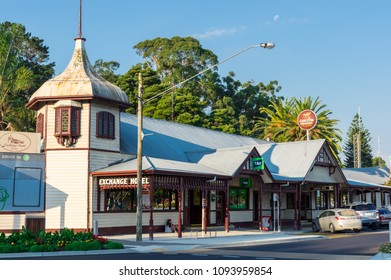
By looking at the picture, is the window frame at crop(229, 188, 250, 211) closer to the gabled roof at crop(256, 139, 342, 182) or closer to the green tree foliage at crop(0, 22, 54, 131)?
the gabled roof at crop(256, 139, 342, 182)

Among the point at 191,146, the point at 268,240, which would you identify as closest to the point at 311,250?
the point at 268,240

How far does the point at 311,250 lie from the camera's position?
2183cm

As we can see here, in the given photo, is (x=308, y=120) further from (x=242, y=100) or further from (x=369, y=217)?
(x=242, y=100)

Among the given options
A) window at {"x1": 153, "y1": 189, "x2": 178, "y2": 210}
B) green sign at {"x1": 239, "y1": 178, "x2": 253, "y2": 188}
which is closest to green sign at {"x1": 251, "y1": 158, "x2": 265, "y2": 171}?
green sign at {"x1": 239, "y1": 178, "x2": 253, "y2": 188}

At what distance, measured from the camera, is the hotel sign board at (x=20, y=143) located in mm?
29500

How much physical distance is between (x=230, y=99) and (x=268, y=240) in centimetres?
5251

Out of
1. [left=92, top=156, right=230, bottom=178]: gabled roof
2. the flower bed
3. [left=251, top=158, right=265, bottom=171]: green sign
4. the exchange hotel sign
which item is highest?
[left=251, top=158, right=265, bottom=171]: green sign

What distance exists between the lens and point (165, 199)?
33.5m

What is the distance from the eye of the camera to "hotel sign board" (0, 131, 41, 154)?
29.5m

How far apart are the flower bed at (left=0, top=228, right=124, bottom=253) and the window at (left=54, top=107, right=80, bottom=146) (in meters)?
9.52

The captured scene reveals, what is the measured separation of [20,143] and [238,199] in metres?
16.2

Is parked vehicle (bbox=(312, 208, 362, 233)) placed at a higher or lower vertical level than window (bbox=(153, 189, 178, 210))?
lower

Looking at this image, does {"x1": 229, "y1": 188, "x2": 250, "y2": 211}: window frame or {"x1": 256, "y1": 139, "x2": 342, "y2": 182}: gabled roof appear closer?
{"x1": 229, "y1": 188, "x2": 250, "y2": 211}: window frame

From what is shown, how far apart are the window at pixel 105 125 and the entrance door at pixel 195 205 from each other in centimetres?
766
